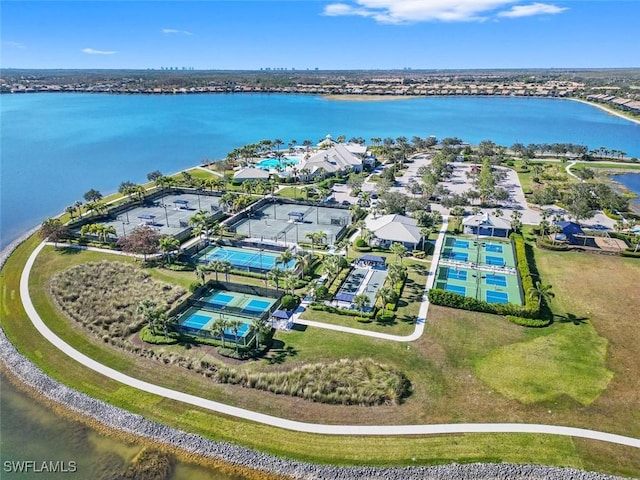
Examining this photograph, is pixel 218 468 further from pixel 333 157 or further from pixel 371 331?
pixel 333 157

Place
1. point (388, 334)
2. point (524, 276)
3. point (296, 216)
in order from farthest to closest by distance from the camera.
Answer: point (296, 216) → point (524, 276) → point (388, 334)

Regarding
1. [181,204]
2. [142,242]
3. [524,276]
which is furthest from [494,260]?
[181,204]

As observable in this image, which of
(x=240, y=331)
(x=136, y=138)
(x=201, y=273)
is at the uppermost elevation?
(x=136, y=138)

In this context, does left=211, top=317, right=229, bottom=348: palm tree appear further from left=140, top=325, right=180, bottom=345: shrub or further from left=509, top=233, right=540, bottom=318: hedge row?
left=509, top=233, right=540, bottom=318: hedge row

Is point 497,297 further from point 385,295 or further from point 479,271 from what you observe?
point 385,295

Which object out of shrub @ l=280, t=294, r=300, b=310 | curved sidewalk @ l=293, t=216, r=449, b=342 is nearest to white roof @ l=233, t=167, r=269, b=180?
shrub @ l=280, t=294, r=300, b=310

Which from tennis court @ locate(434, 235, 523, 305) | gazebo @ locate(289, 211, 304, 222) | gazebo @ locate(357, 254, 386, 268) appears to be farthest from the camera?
gazebo @ locate(289, 211, 304, 222)

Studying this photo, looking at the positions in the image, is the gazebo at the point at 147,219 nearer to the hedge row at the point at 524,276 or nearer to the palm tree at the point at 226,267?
the palm tree at the point at 226,267
